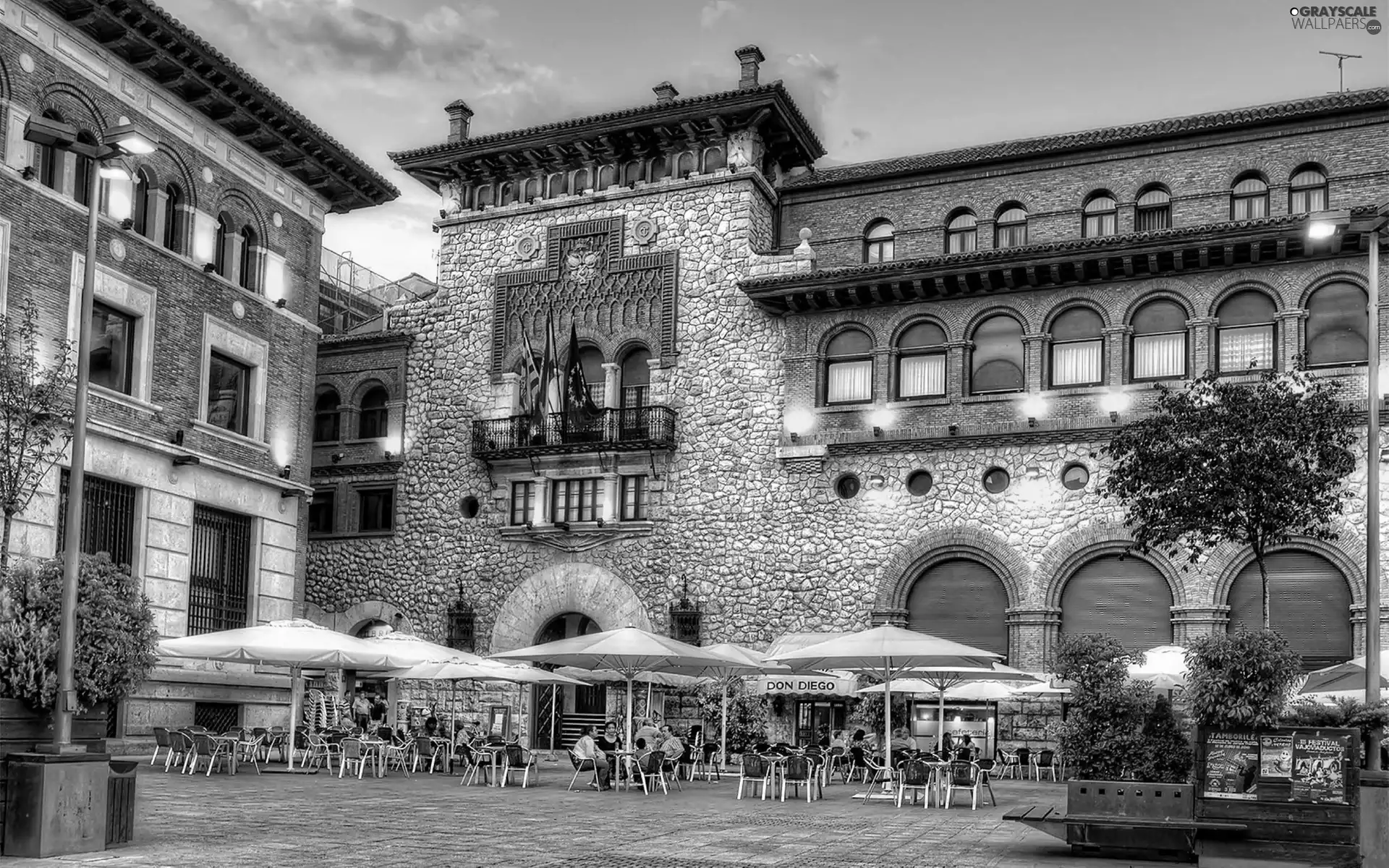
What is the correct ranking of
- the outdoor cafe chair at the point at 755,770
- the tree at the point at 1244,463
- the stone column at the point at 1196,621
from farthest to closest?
the stone column at the point at 1196,621 < the outdoor cafe chair at the point at 755,770 < the tree at the point at 1244,463

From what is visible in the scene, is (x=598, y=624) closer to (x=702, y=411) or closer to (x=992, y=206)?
(x=702, y=411)

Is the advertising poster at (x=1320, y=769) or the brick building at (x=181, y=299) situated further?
the brick building at (x=181, y=299)

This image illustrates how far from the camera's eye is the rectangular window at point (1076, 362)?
30.7 meters

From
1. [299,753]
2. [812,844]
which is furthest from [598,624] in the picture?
[812,844]

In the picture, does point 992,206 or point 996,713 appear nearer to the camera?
point 996,713

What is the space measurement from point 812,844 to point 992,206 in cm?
2102

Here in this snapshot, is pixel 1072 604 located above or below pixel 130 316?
below

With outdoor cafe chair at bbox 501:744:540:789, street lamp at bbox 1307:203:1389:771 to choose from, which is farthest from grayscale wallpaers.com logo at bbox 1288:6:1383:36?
outdoor cafe chair at bbox 501:744:540:789

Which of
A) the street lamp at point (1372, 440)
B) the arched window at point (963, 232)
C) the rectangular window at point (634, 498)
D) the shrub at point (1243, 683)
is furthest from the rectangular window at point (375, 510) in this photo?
the shrub at point (1243, 683)

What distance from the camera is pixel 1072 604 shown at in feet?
99.0

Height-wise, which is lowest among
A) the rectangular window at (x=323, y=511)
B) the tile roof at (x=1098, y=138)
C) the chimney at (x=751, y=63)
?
the rectangular window at (x=323, y=511)

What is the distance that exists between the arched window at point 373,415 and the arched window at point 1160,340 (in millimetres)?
17880

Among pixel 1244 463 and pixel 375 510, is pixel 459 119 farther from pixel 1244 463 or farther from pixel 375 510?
pixel 1244 463

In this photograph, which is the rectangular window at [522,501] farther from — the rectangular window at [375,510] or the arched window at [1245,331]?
the arched window at [1245,331]
